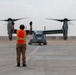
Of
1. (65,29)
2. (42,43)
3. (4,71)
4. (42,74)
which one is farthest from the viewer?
(65,29)

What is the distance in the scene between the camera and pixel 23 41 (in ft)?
52.6

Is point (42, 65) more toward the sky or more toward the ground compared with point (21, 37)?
more toward the ground

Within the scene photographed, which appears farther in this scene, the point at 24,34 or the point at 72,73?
the point at 24,34

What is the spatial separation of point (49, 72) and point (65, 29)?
5093 centimetres

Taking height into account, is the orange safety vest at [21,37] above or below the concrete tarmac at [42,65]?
above

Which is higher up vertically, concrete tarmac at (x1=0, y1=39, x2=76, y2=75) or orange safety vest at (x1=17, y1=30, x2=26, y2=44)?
orange safety vest at (x1=17, y1=30, x2=26, y2=44)

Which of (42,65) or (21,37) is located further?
(42,65)

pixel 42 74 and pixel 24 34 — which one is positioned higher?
pixel 24 34

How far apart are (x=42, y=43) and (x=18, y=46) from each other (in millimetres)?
32834

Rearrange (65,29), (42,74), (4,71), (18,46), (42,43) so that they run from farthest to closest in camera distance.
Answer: (65,29) → (42,43) → (18,46) → (4,71) → (42,74)

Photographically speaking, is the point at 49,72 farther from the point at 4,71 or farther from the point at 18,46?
the point at 18,46

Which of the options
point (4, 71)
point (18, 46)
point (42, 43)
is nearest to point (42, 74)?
point (4, 71)

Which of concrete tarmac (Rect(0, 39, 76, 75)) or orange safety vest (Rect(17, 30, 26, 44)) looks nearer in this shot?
concrete tarmac (Rect(0, 39, 76, 75))

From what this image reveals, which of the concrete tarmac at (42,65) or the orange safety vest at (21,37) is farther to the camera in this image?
the orange safety vest at (21,37)
